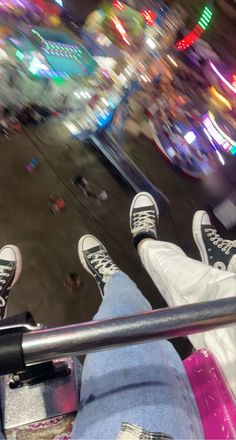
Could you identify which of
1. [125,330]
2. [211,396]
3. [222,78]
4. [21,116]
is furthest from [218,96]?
[125,330]

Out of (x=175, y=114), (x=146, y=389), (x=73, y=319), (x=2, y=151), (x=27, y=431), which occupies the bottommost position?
(x=73, y=319)

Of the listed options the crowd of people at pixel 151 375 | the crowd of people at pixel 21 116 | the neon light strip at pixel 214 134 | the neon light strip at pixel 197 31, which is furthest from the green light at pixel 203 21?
the crowd of people at pixel 151 375

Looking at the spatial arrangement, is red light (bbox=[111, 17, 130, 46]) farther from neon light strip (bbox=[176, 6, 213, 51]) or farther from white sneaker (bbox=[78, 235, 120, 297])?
white sneaker (bbox=[78, 235, 120, 297])

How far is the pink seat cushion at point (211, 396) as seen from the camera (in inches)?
26.0

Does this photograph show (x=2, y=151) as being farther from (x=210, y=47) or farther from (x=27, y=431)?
(x=27, y=431)

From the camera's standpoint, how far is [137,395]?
0.64 m

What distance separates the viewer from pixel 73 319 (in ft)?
4.31

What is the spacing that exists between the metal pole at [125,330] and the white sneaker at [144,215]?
92 cm

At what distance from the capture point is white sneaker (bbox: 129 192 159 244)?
1.42 m

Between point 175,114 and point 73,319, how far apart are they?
92cm

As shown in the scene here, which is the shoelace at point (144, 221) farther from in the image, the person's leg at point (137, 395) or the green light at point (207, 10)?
the green light at point (207, 10)

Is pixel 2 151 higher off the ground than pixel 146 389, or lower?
lower

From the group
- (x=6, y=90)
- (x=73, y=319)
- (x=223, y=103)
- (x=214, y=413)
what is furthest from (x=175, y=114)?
(x=214, y=413)

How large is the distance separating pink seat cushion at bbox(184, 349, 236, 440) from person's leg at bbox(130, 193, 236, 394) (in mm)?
19
